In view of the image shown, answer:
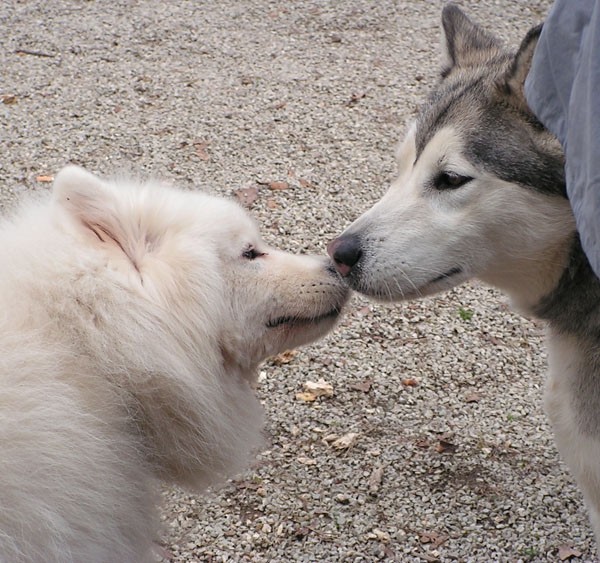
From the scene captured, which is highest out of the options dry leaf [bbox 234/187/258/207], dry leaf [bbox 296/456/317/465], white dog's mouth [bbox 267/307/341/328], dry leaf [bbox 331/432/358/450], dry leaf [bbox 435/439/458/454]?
white dog's mouth [bbox 267/307/341/328]

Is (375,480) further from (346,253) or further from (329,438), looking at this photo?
(346,253)

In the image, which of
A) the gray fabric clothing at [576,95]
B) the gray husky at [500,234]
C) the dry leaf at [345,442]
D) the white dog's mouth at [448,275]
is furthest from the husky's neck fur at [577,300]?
the dry leaf at [345,442]

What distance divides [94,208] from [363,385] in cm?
203

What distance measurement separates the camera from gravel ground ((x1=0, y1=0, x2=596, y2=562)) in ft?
9.99

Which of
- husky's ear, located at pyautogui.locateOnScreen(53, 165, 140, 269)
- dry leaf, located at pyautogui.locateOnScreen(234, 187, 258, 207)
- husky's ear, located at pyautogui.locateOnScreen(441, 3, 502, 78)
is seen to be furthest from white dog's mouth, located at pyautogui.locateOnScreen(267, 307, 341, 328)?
dry leaf, located at pyautogui.locateOnScreen(234, 187, 258, 207)

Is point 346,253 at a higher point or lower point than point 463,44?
lower

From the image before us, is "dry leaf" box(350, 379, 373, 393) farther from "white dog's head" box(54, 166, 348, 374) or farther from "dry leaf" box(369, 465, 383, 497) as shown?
"white dog's head" box(54, 166, 348, 374)

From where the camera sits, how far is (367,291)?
242cm

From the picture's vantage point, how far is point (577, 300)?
92.4 inches

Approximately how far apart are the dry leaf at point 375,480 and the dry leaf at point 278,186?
2.25 metres

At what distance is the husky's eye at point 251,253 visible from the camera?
2225 millimetres

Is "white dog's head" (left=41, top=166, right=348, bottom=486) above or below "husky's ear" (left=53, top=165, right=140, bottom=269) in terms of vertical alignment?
below

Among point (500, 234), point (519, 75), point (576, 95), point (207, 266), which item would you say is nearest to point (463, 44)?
point (519, 75)

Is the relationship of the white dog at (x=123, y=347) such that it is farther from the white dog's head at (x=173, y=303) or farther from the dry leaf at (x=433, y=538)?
the dry leaf at (x=433, y=538)
